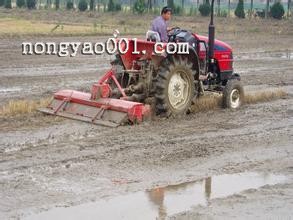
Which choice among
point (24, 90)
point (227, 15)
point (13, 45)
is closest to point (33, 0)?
point (227, 15)

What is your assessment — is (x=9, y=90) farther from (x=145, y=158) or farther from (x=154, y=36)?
(x=145, y=158)

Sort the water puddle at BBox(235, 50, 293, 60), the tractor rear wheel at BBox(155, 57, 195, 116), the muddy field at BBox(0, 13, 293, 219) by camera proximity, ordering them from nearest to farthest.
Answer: the muddy field at BBox(0, 13, 293, 219) < the tractor rear wheel at BBox(155, 57, 195, 116) < the water puddle at BBox(235, 50, 293, 60)

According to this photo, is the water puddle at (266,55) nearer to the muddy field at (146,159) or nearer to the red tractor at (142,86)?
the muddy field at (146,159)

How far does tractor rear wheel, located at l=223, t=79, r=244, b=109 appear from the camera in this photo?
38.7ft

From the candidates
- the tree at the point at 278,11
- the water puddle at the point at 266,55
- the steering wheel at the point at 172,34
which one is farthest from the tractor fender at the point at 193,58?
the tree at the point at 278,11

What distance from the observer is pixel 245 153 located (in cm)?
870

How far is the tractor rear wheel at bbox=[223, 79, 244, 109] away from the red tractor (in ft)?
1.65

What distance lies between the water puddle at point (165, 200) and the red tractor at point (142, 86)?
2.92m

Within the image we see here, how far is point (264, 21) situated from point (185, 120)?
1448 inches

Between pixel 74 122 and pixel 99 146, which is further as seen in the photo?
pixel 74 122

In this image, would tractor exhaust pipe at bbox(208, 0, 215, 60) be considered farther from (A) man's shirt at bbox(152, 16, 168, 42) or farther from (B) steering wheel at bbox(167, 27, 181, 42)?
(A) man's shirt at bbox(152, 16, 168, 42)

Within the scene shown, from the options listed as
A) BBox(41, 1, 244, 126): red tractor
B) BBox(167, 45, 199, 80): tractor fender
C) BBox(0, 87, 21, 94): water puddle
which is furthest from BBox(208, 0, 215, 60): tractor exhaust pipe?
BBox(0, 87, 21, 94): water puddle

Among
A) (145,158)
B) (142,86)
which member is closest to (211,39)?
(142,86)

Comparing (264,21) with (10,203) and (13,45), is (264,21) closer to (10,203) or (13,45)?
(13,45)
